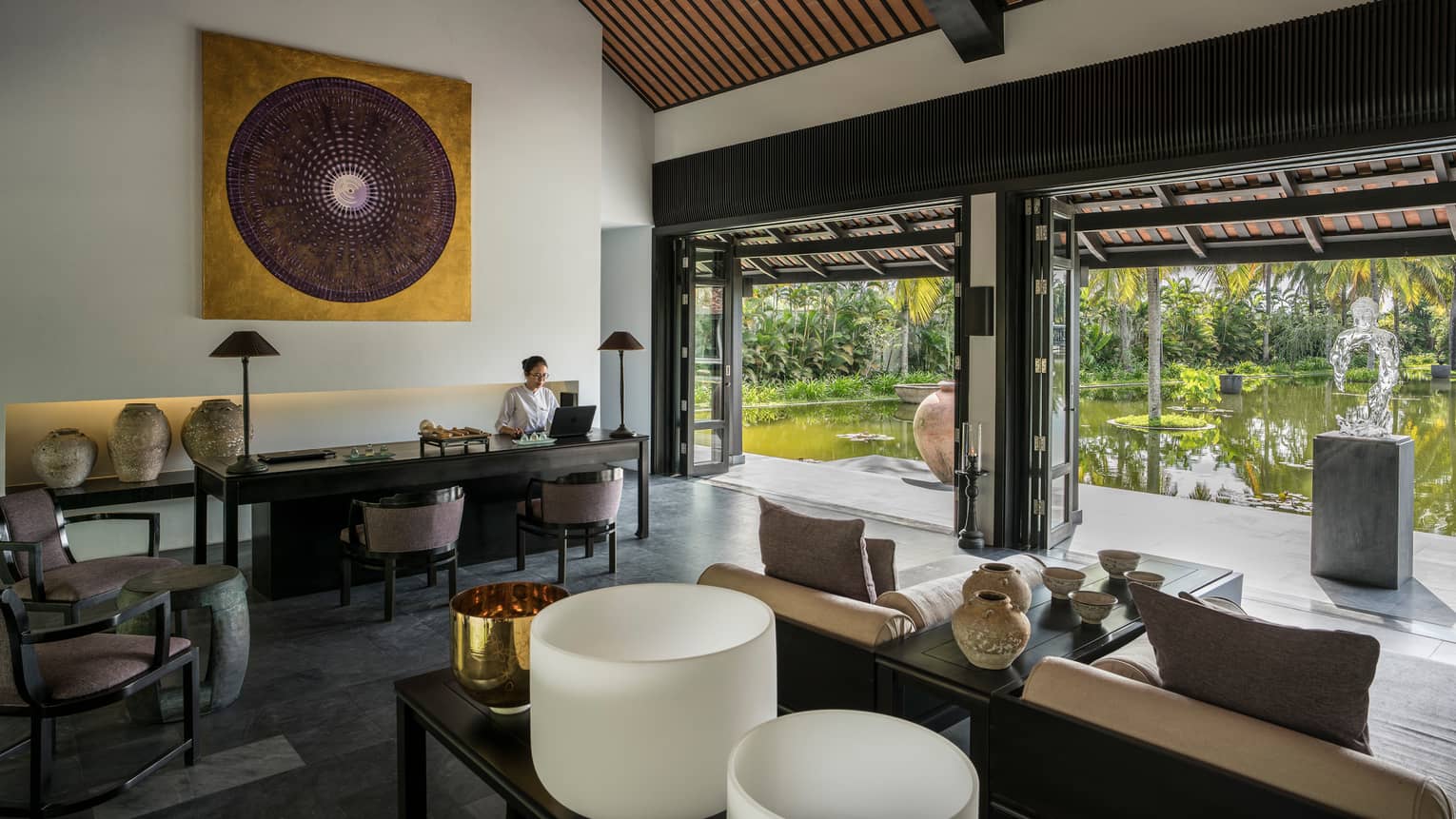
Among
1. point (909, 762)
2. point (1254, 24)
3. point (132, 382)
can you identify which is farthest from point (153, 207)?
point (1254, 24)

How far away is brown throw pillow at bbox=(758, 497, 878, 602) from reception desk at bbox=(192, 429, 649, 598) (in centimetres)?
281

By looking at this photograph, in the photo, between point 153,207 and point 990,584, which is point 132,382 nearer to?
point 153,207

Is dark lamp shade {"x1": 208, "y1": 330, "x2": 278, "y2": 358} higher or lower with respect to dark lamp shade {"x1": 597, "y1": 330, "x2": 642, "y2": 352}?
lower

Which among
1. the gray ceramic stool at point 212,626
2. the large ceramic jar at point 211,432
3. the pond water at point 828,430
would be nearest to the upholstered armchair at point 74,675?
the gray ceramic stool at point 212,626

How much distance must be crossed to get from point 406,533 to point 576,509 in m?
1.04

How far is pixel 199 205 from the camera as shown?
574 cm

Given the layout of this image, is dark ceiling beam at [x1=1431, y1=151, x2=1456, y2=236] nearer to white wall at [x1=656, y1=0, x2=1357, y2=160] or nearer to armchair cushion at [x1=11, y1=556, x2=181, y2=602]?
white wall at [x1=656, y1=0, x2=1357, y2=160]

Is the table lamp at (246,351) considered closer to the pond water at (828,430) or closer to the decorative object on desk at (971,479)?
the decorative object on desk at (971,479)

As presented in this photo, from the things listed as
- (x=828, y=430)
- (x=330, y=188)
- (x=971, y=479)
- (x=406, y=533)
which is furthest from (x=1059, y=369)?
(x=828, y=430)

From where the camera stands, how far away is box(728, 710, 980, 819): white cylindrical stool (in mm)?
842

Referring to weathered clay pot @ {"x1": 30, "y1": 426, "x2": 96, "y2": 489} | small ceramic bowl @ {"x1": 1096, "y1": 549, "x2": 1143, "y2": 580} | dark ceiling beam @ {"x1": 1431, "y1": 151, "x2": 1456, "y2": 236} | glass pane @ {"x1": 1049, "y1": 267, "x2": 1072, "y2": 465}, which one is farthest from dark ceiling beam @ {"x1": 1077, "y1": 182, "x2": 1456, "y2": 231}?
weathered clay pot @ {"x1": 30, "y1": 426, "x2": 96, "y2": 489}

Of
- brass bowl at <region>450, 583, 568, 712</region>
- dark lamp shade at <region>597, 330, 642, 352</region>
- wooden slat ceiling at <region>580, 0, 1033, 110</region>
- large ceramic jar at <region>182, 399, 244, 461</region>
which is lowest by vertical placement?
brass bowl at <region>450, 583, 568, 712</region>

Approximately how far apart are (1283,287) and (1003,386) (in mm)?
17931

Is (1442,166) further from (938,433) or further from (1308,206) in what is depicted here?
(938,433)
